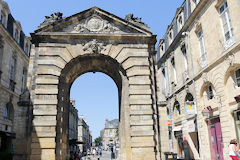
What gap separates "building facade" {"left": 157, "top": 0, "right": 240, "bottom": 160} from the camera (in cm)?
1254

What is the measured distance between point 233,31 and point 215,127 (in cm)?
597

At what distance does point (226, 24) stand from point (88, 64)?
845 cm

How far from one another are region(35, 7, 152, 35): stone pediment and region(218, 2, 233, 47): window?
444 centimetres

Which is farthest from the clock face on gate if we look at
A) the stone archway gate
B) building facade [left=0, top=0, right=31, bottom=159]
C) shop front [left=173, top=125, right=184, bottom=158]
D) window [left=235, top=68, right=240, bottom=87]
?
shop front [left=173, top=125, right=184, bottom=158]

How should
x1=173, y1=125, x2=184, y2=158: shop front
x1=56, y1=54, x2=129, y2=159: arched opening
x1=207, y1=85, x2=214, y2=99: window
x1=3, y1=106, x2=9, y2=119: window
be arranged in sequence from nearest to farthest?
x1=56, y1=54, x2=129, y2=159: arched opening < x1=207, y1=85, x2=214, y2=99: window < x1=3, y1=106, x2=9, y2=119: window < x1=173, y1=125, x2=184, y2=158: shop front

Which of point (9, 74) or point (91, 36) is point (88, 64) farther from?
point (9, 74)

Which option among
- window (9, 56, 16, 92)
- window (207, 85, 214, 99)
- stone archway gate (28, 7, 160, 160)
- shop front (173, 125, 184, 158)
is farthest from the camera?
window (9, 56, 16, 92)

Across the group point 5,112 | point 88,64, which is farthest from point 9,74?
point 88,64

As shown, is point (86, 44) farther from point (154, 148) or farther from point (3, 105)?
point (3, 105)

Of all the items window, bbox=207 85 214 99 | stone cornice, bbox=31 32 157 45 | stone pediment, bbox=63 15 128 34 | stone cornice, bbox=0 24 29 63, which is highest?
stone cornice, bbox=0 24 29 63

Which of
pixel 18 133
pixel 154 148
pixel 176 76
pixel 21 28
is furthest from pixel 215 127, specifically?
pixel 21 28

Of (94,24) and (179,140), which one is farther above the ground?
(94,24)

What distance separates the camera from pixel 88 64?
46.0 feet

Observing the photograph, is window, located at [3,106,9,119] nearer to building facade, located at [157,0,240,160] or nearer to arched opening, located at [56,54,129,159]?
arched opening, located at [56,54,129,159]
